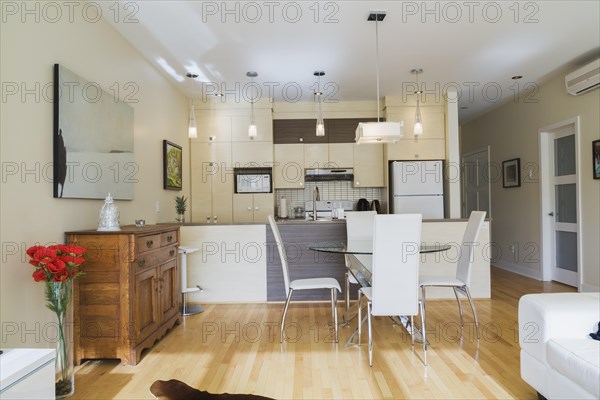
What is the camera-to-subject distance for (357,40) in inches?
144

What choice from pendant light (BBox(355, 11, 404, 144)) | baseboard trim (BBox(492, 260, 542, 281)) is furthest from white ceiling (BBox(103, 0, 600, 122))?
baseboard trim (BBox(492, 260, 542, 281))

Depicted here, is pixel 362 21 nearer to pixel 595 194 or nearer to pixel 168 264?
pixel 168 264

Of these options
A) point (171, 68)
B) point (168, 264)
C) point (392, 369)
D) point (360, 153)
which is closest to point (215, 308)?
point (168, 264)

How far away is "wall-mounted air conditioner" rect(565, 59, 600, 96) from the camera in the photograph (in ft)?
13.0

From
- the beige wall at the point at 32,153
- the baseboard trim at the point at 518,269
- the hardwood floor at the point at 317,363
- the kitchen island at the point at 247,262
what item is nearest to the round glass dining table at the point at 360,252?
the hardwood floor at the point at 317,363

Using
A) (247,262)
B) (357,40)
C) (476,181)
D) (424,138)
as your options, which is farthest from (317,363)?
(476,181)

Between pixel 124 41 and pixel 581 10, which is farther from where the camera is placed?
pixel 124 41

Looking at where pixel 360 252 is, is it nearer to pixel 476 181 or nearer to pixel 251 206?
pixel 251 206

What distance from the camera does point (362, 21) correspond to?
328 centimetres

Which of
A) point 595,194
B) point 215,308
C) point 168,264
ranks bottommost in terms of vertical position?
point 215,308

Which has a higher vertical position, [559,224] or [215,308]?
[559,224]

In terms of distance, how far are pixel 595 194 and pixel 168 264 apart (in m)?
4.61

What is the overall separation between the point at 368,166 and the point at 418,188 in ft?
2.62

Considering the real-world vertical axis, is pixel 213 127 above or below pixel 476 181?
above
